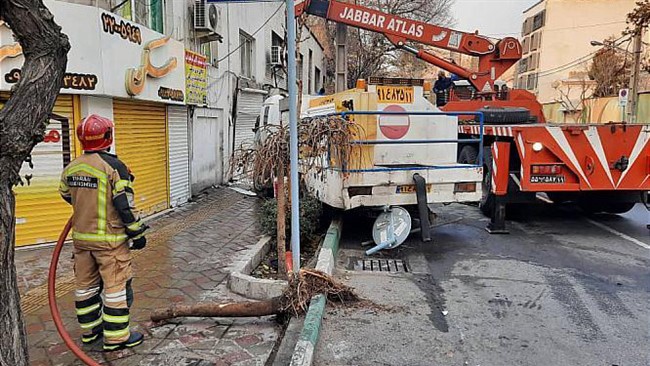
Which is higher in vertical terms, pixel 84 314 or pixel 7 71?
pixel 7 71

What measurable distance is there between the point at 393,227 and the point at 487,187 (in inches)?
121

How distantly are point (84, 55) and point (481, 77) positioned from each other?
834 centimetres

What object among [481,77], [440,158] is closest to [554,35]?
[481,77]

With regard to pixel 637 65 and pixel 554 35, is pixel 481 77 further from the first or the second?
pixel 554 35

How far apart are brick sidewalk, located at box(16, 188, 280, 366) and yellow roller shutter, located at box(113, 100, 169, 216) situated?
64cm

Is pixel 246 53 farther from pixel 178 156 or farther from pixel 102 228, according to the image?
pixel 102 228

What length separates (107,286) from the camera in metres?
3.88

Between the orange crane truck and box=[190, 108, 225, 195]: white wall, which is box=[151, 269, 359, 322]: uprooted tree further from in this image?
box=[190, 108, 225, 195]: white wall

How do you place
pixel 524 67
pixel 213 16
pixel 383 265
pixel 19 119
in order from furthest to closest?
pixel 524 67 < pixel 213 16 < pixel 383 265 < pixel 19 119

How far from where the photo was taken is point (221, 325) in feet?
14.6

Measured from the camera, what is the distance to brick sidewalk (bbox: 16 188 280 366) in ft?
12.8

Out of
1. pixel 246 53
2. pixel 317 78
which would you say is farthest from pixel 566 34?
pixel 246 53

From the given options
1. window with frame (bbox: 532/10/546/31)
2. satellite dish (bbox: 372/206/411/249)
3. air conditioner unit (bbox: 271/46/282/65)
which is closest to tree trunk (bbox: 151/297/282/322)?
satellite dish (bbox: 372/206/411/249)

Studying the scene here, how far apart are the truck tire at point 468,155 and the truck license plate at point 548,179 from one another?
1.76m
